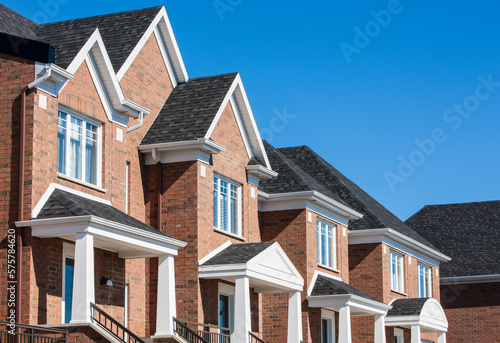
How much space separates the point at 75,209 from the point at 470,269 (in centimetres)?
3091

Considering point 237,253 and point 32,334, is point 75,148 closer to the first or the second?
point 32,334

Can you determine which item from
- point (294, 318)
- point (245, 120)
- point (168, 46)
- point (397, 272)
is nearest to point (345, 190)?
point (397, 272)

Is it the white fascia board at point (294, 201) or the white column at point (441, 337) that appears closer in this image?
the white fascia board at point (294, 201)

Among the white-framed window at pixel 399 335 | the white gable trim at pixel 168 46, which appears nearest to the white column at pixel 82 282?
the white gable trim at pixel 168 46

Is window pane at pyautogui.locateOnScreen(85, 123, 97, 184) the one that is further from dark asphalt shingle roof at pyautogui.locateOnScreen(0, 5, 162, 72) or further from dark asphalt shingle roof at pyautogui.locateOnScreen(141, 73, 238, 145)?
dark asphalt shingle roof at pyautogui.locateOnScreen(141, 73, 238, 145)

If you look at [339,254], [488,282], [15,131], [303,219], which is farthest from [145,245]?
[488,282]

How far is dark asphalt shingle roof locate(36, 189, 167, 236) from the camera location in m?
17.8

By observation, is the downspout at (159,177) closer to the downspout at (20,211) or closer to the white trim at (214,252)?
the white trim at (214,252)

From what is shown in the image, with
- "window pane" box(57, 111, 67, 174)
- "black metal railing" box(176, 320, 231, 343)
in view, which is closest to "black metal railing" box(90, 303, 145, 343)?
"black metal railing" box(176, 320, 231, 343)

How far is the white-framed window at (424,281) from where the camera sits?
39.4 meters

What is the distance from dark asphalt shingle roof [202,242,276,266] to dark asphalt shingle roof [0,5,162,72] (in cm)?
583

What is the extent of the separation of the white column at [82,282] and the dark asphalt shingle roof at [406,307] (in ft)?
63.2

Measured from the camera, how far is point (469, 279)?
144 feet

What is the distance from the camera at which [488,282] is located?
43.6 metres
